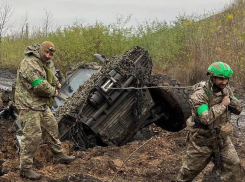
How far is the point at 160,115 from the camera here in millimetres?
6867

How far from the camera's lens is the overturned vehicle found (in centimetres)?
553

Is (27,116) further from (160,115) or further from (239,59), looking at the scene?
(239,59)

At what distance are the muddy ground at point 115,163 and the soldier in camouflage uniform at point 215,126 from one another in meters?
0.62

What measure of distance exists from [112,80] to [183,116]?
180cm

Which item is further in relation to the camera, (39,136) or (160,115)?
(160,115)

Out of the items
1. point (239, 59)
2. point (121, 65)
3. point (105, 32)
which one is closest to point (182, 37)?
point (105, 32)

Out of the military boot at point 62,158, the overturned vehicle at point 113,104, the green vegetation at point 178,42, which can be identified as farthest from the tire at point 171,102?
the green vegetation at point 178,42

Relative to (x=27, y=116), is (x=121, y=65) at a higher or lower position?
higher

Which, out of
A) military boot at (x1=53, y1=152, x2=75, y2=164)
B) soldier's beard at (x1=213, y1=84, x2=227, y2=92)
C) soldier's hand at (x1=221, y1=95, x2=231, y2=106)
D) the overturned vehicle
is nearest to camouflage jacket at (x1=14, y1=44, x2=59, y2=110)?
military boot at (x1=53, y1=152, x2=75, y2=164)

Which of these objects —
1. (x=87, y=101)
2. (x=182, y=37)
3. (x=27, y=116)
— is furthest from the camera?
(x=182, y=37)

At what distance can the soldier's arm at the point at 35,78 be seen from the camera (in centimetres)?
445

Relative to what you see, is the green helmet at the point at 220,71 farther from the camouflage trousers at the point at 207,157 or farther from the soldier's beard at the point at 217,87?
the camouflage trousers at the point at 207,157

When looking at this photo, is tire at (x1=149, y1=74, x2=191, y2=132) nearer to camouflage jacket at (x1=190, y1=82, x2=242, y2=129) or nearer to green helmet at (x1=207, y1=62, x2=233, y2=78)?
camouflage jacket at (x1=190, y1=82, x2=242, y2=129)

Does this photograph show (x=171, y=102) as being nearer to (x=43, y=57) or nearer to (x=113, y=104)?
(x=113, y=104)
